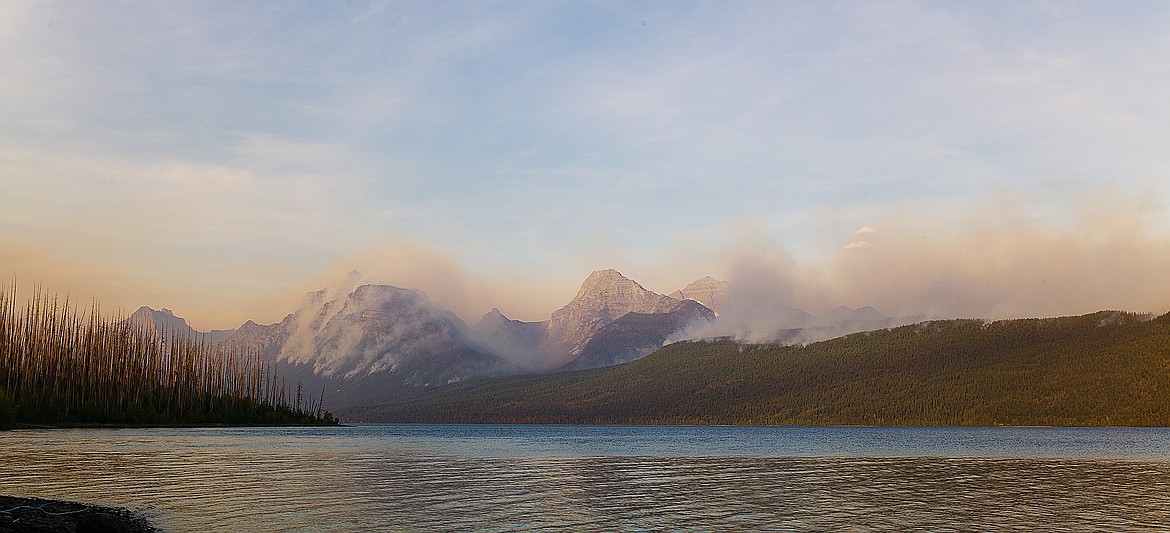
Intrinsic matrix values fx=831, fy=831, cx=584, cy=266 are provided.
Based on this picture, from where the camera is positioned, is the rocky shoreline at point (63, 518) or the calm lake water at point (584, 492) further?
the calm lake water at point (584, 492)

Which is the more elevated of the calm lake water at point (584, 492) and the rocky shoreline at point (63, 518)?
the rocky shoreline at point (63, 518)

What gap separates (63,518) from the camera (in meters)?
39.7

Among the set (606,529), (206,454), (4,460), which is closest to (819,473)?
(606,529)

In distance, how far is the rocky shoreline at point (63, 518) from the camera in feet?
115

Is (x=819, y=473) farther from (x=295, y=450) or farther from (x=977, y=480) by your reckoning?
(x=295, y=450)

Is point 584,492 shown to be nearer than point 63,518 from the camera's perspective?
No

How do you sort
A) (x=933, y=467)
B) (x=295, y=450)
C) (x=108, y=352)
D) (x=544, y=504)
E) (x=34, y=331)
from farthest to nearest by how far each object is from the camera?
(x=108, y=352) < (x=34, y=331) < (x=295, y=450) < (x=933, y=467) < (x=544, y=504)

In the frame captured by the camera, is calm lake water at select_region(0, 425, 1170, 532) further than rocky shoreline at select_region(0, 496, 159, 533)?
Yes

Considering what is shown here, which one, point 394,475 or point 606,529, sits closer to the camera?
point 606,529

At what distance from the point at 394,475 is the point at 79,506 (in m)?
33.7

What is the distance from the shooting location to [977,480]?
247 ft

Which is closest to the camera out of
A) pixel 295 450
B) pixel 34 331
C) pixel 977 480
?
pixel 977 480

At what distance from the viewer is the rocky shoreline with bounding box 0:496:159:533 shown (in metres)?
35.1

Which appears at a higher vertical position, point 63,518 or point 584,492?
point 63,518
